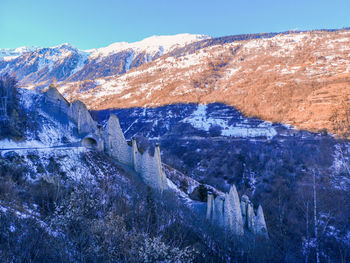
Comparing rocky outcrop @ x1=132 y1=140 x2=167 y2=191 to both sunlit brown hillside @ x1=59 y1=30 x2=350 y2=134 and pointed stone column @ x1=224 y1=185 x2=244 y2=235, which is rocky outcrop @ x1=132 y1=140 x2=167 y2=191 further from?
sunlit brown hillside @ x1=59 y1=30 x2=350 y2=134

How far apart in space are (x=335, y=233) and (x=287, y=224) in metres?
8.49

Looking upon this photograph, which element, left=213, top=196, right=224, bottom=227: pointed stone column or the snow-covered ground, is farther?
the snow-covered ground

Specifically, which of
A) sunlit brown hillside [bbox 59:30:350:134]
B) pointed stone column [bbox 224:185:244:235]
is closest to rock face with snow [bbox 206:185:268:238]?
pointed stone column [bbox 224:185:244:235]

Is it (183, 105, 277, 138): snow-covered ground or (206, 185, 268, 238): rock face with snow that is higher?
(183, 105, 277, 138): snow-covered ground

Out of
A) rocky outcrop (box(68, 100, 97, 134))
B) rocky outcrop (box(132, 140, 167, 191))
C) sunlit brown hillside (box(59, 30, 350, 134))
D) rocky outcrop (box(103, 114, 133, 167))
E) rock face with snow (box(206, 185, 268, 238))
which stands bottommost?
rock face with snow (box(206, 185, 268, 238))

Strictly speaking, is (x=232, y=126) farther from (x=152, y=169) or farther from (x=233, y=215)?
(x=152, y=169)

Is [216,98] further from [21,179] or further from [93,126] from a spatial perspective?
[21,179]

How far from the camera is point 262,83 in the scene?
127562mm

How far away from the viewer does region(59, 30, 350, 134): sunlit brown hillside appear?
9256 centimetres

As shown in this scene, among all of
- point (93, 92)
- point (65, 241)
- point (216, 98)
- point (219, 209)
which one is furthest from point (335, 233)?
point (93, 92)

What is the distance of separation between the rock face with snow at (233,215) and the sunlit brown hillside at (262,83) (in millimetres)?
68317

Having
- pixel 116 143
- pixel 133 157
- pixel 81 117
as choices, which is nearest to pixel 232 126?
pixel 133 157

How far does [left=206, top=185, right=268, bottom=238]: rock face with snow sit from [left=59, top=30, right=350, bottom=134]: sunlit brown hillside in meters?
68.3

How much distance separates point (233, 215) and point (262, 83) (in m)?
123
